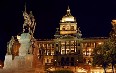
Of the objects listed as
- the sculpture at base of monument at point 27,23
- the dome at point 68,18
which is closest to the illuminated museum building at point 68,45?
the dome at point 68,18

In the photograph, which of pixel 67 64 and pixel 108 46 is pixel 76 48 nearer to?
pixel 67 64

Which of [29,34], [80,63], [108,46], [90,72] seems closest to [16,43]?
[29,34]

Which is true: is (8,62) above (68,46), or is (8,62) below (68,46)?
below

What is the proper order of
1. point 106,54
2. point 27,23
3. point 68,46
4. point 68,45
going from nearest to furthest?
point 27,23 → point 106,54 → point 68,46 → point 68,45

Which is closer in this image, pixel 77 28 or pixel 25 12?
pixel 25 12

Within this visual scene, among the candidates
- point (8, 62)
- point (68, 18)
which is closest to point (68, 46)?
point (68, 18)

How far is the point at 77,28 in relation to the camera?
4409 inches

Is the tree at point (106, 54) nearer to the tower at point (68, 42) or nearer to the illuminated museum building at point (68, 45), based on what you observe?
the tower at point (68, 42)

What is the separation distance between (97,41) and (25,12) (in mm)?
63416

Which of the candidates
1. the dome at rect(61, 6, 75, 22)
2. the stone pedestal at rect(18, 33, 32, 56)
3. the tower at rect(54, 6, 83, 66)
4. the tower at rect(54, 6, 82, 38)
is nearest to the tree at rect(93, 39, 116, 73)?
the stone pedestal at rect(18, 33, 32, 56)

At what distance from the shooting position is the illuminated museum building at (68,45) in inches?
4158

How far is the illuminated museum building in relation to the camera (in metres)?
106

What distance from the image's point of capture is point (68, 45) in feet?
356

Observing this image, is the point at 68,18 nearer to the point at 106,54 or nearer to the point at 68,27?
the point at 68,27
